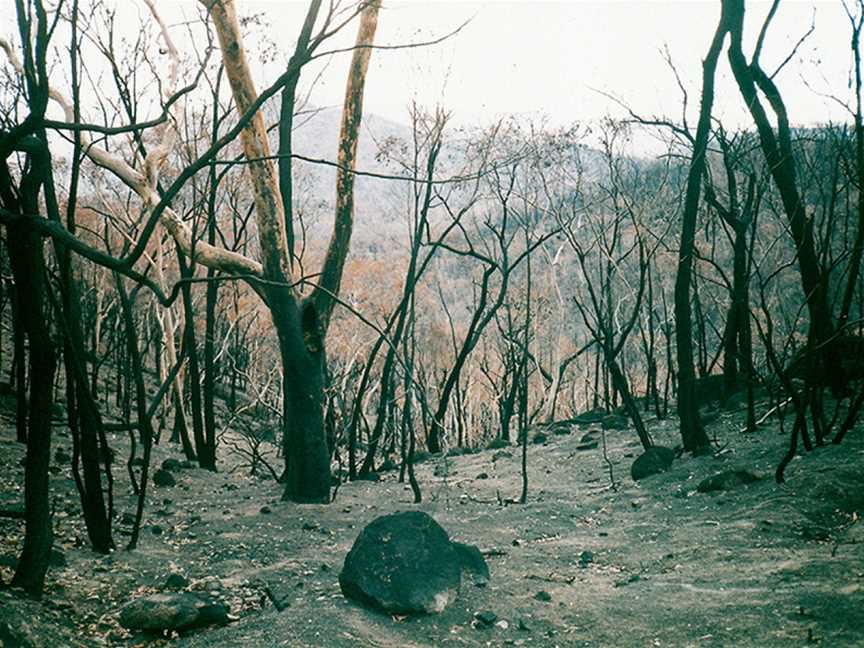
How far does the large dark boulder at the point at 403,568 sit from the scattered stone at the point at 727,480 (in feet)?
10.2

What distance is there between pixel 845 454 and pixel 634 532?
1942mm

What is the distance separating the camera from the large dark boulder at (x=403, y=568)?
331 cm

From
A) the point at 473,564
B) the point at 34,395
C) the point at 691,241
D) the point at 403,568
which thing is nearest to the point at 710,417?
the point at 691,241

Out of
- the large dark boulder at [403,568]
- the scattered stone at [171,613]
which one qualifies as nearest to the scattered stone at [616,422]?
the large dark boulder at [403,568]

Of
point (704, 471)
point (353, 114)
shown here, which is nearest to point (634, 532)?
point (704, 471)

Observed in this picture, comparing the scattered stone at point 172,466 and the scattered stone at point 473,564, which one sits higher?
the scattered stone at point 172,466

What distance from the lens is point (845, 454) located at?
5410mm

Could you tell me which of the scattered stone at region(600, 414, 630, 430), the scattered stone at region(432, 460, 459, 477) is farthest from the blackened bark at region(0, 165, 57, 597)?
the scattered stone at region(600, 414, 630, 430)

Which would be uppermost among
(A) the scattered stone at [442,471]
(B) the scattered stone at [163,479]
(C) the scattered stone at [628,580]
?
(B) the scattered stone at [163,479]

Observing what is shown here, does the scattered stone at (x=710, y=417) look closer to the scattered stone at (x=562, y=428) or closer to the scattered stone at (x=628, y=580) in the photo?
the scattered stone at (x=562, y=428)

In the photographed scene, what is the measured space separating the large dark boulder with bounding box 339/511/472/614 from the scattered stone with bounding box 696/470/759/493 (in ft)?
10.2

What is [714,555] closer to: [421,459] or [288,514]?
[288,514]

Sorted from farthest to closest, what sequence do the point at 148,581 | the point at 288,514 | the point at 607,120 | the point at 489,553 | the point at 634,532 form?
the point at 607,120, the point at 288,514, the point at 634,532, the point at 489,553, the point at 148,581

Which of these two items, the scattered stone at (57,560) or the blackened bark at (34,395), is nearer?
the blackened bark at (34,395)
